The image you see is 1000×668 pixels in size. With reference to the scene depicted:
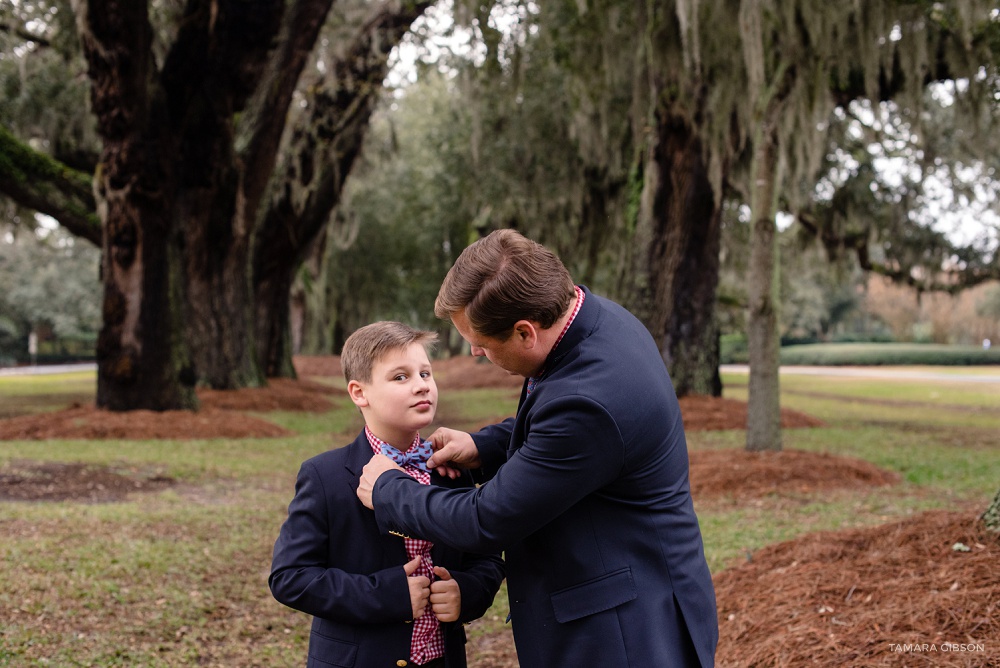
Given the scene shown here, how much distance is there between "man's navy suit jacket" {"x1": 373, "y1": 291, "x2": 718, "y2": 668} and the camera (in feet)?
5.93

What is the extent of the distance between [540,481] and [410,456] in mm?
576

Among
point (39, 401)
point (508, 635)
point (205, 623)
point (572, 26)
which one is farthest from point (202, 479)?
point (39, 401)

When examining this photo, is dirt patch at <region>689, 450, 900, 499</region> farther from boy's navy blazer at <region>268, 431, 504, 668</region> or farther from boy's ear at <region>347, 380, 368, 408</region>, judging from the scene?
boy's ear at <region>347, 380, 368, 408</region>

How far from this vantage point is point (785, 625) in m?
3.40

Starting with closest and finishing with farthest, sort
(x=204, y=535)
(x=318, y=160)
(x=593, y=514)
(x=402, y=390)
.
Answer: (x=593, y=514) → (x=402, y=390) → (x=204, y=535) → (x=318, y=160)

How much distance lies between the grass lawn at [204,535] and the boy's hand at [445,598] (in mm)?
2068

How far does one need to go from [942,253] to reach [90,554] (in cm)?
1945

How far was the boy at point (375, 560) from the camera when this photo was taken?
83.2 inches

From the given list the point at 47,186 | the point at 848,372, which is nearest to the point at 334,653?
the point at 47,186

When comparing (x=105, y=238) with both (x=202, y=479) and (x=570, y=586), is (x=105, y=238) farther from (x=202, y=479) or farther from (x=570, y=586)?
(x=570, y=586)

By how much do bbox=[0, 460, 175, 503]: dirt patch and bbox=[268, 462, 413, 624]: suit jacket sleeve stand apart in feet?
18.4

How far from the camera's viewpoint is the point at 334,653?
2156 mm

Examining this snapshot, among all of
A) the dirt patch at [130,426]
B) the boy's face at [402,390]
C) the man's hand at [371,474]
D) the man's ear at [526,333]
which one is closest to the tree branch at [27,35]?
the dirt patch at [130,426]

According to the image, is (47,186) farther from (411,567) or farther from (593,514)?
(593,514)
